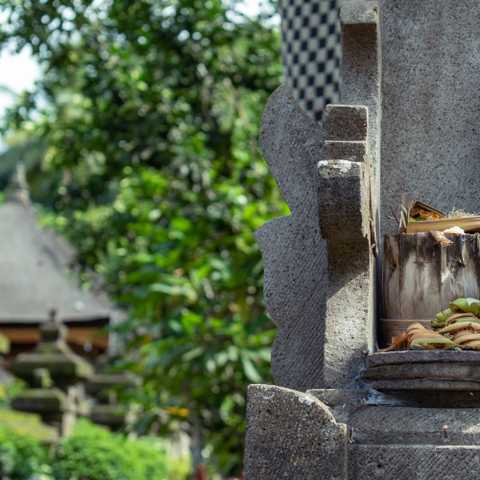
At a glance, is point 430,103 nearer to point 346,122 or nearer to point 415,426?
point 346,122

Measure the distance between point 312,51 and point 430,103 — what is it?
103 inches

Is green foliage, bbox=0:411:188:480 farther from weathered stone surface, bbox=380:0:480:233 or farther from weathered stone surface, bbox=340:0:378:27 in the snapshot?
weathered stone surface, bbox=340:0:378:27

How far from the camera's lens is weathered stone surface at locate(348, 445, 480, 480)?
3797 mm

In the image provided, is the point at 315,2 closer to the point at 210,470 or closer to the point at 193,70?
the point at 193,70

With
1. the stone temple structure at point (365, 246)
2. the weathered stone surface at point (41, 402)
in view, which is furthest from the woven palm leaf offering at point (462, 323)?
the weathered stone surface at point (41, 402)

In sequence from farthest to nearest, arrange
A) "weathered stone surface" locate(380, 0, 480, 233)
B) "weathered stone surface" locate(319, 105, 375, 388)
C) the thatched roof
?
the thatched roof → "weathered stone surface" locate(380, 0, 480, 233) → "weathered stone surface" locate(319, 105, 375, 388)

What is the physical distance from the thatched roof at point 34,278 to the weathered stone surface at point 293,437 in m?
26.5

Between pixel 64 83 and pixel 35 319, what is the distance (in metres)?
18.5

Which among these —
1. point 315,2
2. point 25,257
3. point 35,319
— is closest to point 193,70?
point 315,2

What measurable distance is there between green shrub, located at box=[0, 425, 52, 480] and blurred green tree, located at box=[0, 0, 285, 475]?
471cm

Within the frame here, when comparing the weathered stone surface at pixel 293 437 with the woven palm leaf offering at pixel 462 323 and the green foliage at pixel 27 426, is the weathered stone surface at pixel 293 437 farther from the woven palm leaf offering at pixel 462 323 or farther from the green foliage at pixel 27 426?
the green foliage at pixel 27 426

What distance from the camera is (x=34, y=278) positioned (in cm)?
3353

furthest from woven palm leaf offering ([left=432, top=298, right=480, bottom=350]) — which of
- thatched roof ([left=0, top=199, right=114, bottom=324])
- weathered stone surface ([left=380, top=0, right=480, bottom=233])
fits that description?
thatched roof ([left=0, top=199, right=114, bottom=324])

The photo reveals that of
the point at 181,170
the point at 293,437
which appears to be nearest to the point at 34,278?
the point at 181,170
